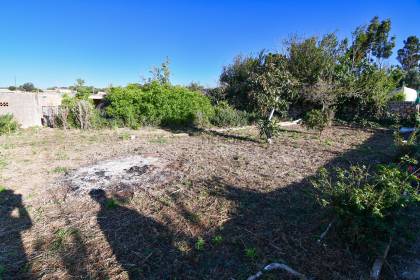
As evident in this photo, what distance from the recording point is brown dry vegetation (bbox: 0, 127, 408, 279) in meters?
2.30

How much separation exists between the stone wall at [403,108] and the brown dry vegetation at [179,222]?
7.44 metres

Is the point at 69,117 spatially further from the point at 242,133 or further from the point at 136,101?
the point at 242,133

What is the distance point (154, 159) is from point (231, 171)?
1.90 m

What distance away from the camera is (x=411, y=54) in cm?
3566

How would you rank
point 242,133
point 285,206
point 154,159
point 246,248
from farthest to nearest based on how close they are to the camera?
point 242,133, point 154,159, point 285,206, point 246,248

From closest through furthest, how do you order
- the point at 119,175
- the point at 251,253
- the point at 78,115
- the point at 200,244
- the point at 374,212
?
the point at 374,212
the point at 251,253
the point at 200,244
the point at 119,175
the point at 78,115

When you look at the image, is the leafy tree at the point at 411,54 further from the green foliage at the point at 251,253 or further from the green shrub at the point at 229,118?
the green foliage at the point at 251,253

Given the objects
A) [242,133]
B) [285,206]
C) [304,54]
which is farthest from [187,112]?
[285,206]

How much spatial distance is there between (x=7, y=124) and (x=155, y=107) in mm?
5296

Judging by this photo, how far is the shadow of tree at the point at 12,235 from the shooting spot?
231 centimetres

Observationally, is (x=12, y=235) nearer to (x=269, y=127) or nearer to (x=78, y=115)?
(x=269, y=127)

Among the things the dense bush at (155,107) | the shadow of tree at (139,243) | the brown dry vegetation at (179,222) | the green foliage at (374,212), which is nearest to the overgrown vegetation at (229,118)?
the dense bush at (155,107)

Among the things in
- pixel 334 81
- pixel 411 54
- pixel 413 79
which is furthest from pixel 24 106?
pixel 411 54

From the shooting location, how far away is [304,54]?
12.3 metres
